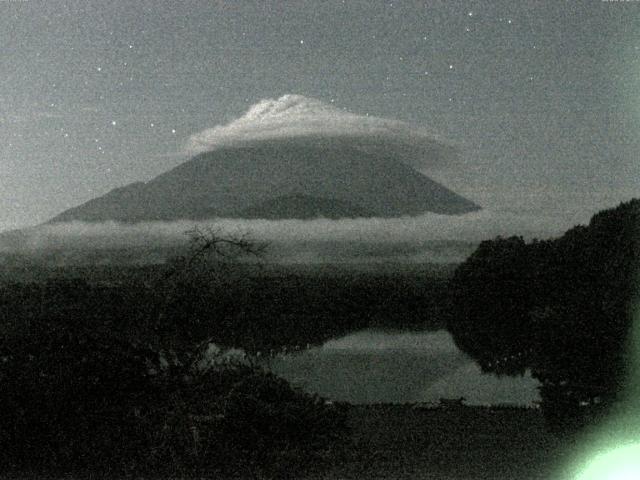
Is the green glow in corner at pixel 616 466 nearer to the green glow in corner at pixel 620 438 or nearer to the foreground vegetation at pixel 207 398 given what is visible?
the green glow in corner at pixel 620 438

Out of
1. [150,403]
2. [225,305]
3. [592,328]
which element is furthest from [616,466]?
[225,305]

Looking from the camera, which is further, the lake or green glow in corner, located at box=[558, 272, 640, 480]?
the lake

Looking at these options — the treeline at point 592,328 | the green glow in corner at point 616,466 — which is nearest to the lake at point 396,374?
the treeline at point 592,328

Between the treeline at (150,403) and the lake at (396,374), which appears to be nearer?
the treeline at (150,403)

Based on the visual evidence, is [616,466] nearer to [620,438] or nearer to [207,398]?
[620,438]

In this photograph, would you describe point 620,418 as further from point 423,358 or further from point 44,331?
point 423,358

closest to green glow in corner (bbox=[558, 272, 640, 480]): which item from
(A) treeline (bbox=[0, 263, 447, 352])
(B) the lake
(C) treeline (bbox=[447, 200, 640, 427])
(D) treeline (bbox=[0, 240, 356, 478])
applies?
(C) treeline (bbox=[447, 200, 640, 427])

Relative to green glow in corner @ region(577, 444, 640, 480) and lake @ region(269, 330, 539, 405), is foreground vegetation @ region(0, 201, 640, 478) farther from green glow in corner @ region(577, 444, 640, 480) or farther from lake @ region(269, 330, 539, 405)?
lake @ region(269, 330, 539, 405)

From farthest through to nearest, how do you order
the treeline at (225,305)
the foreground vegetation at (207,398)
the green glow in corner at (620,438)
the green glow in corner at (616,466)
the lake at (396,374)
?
the lake at (396,374) → the treeline at (225,305) → the foreground vegetation at (207,398) → the green glow in corner at (620,438) → the green glow in corner at (616,466)
